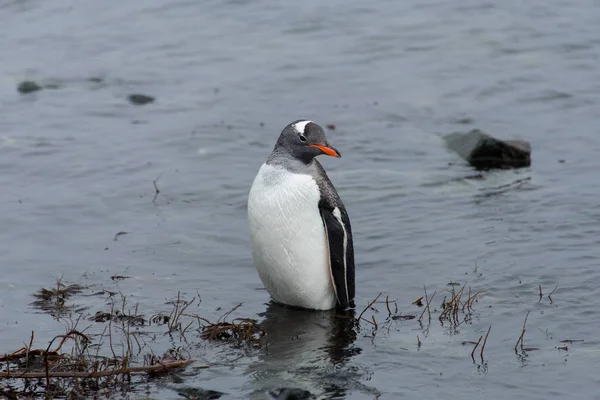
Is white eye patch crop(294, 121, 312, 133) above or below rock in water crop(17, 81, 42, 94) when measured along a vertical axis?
above

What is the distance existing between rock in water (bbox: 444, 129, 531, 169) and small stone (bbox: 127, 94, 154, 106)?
4902 mm

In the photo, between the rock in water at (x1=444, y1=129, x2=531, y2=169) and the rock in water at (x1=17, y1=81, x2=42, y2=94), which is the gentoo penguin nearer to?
the rock in water at (x1=444, y1=129, x2=531, y2=169)

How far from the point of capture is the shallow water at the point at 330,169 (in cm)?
736

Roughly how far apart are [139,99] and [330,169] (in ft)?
12.8

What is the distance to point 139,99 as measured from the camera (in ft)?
48.9

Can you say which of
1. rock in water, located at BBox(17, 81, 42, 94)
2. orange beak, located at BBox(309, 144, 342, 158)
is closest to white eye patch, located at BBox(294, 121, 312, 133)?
orange beak, located at BBox(309, 144, 342, 158)

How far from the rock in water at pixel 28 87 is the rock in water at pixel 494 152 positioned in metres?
6.76

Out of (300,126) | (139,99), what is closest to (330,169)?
(139,99)

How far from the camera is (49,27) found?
18938 millimetres

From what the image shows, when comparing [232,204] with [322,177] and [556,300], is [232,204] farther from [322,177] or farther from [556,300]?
[556,300]

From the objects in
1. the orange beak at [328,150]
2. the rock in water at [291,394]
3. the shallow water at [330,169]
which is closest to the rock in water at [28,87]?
the shallow water at [330,169]

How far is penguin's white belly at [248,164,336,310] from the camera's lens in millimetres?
7988

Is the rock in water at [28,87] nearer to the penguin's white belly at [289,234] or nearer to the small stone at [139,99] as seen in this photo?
the small stone at [139,99]

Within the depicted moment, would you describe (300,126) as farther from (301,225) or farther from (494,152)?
(494,152)
